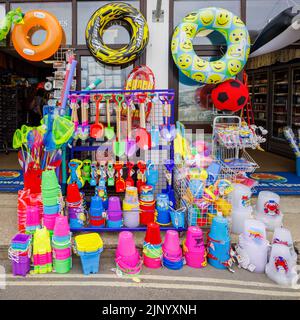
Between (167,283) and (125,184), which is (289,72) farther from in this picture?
(167,283)

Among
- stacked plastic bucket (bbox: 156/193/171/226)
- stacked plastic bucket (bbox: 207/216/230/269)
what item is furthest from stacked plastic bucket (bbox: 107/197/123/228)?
stacked plastic bucket (bbox: 207/216/230/269)

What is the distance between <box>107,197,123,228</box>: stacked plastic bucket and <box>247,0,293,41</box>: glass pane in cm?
304

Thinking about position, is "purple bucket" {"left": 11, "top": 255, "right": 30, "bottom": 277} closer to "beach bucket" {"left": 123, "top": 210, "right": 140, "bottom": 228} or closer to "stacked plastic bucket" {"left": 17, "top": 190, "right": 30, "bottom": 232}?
"stacked plastic bucket" {"left": 17, "top": 190, "right": 30, "bottom": 232}

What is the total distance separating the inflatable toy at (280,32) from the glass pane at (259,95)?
4280 millimetres

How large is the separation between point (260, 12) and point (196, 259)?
3.46m

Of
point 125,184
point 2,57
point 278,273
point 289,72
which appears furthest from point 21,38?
point 289,72

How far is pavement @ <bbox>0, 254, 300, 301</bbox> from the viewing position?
2461mm

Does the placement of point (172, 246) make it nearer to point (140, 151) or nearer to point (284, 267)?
point (284, 267)

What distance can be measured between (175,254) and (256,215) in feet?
3.95

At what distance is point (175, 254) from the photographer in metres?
2.86

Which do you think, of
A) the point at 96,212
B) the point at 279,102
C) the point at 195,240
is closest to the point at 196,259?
the point at 195,240
